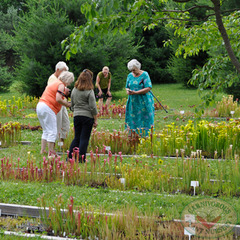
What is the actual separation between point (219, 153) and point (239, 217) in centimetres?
A: 260

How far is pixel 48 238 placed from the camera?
2.85 meters

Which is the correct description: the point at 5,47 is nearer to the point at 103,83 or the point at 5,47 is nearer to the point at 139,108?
the point at 103,83

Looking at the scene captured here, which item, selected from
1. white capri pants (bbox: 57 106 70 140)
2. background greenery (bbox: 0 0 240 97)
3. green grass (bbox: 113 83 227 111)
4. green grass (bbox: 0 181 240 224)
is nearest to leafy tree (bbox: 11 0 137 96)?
background greenery (bbox: 0 0 240 97)

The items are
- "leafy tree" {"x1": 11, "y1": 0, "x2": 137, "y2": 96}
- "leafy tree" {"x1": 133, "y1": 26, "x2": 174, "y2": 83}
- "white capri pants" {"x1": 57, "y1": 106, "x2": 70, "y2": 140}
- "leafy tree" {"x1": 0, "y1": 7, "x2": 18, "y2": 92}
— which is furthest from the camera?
"leafy tree" {"x1": 133, "y1": 26, "x2": 174, "y2": 83}

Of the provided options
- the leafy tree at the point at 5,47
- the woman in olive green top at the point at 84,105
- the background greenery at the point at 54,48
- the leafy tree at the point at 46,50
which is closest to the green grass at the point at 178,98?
the background greenery at the point at 54,48

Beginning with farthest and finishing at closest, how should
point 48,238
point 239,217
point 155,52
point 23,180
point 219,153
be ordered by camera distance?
point 155,52 → point 219,153 → point 23,180 → point 239,217 → point 48,238

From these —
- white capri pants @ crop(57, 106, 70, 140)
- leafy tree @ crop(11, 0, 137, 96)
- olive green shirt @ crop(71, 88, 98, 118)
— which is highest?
leafy tree @ crop(11, 0, 137, 96)

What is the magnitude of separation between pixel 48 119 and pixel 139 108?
2043 millimetres

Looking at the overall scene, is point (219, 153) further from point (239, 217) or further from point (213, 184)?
point (239, 217)

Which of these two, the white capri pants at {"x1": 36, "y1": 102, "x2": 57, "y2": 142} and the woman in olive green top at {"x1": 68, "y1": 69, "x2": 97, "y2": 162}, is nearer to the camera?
the woman in olive green top at {"x1": 68, "y1": 69, "x2": 97, "y2": 162}

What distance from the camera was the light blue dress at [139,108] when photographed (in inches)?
260

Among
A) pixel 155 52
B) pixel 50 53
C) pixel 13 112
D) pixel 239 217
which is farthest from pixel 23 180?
pixel 155 52

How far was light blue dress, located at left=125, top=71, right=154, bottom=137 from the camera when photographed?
660 cm

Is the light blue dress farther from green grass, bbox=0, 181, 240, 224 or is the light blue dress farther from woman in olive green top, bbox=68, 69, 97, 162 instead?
green grass, bbox=0, 181, 240, 224
